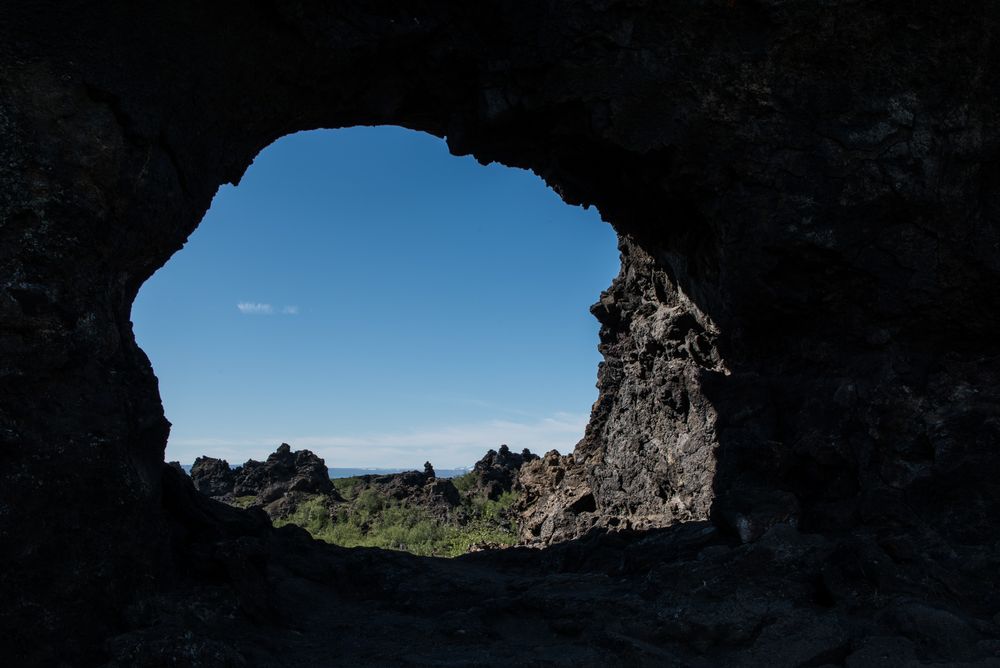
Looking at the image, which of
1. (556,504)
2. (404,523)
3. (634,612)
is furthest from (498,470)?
(634,612)

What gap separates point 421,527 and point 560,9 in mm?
14103

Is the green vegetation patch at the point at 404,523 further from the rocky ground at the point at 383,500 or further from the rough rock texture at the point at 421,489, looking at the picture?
the rough rock texture at the point at 421,489

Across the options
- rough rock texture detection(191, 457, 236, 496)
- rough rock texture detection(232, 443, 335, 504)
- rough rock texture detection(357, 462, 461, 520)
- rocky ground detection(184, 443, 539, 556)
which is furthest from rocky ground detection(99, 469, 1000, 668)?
rough rock texture detection(191, 457, 236, 496)

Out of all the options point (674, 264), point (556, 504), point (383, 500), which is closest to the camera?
point (674, 264)

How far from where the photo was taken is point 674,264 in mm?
11828

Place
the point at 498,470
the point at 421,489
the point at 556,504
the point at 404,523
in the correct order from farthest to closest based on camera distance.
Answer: the point at 498,470
the point at 421,489
the point at 404,523
the point at 556,504

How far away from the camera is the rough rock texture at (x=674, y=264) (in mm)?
6410

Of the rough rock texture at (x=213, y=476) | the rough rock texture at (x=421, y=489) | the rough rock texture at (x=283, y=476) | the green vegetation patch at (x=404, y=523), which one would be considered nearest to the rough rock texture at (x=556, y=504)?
the green vegetation patch at (x=404, y=523)

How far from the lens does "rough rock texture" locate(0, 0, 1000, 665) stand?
6410 millimetres

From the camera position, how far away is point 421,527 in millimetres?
19250

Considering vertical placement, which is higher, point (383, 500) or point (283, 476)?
point (283, 476)

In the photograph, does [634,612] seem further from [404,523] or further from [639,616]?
[404,523]

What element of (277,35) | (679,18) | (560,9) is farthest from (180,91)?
(679,18)

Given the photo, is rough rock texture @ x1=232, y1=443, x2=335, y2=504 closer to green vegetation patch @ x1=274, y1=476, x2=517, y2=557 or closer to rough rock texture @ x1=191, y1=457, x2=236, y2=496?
rough rock texture @ x1=191, y1=457, x2=236, y2=496
